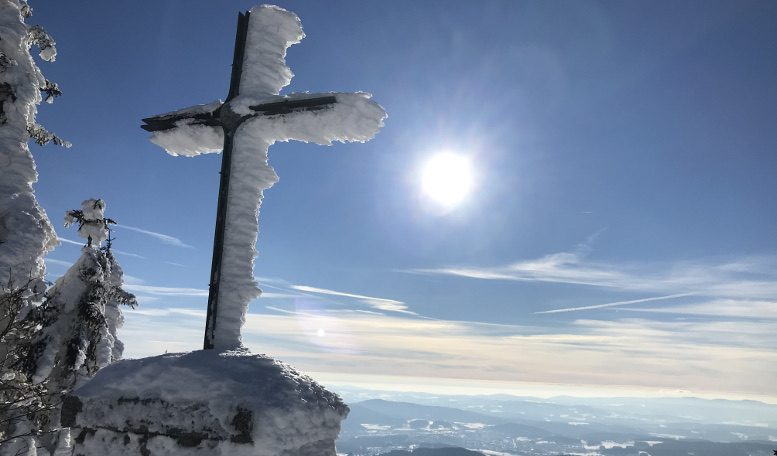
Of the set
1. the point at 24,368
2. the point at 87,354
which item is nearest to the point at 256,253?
the point at 24,368

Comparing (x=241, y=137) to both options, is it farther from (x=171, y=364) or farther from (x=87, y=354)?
(x=87, y=354)

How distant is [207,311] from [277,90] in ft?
8.66

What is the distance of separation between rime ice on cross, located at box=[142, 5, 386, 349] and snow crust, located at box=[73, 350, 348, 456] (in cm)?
70

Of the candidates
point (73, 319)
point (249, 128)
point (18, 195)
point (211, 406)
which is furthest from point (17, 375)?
point (211, 406)

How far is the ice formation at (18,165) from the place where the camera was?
12.4 meters

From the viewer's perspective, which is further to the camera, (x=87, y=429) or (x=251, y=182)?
(x=251, y=182)

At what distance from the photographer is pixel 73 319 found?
14102mm

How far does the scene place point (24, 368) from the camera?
1223cm

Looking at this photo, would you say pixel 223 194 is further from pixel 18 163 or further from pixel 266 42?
pixel 18 163

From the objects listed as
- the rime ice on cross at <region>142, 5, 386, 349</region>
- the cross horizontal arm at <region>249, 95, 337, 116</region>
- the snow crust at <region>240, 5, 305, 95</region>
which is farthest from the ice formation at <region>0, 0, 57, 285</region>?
the cross horizontal arm at <region>249, 95, 337, 116</region>

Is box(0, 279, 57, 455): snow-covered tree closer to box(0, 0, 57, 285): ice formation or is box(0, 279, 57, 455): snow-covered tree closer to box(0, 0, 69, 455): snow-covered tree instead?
box(0, 0, 69, 455): snow-covered tree

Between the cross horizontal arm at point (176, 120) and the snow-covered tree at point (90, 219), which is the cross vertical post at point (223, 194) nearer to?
the cross horizontal arm at point (176, 120)

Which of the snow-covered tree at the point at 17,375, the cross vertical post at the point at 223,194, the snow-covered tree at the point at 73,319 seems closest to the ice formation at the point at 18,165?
the snow-covered tree at the point at 17,375

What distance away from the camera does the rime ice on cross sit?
15.0ft
